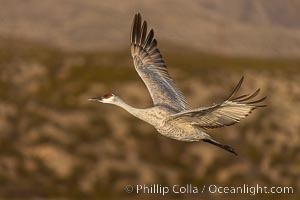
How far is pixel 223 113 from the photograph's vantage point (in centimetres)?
1972

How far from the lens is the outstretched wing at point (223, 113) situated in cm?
1911

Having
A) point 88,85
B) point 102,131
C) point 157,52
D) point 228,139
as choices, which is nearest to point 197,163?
point 228,139

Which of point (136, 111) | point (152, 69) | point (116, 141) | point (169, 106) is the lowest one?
point (136, 111)

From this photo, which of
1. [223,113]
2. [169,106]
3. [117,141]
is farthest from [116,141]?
[223,113]

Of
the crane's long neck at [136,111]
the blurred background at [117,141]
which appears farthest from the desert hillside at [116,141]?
the crane's long neck at [136,111]

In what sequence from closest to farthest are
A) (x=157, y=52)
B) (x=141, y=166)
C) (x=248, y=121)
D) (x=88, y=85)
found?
(x=157, y=52) < (x=141, y=166) < (x=248, y=121) < (x=88, y=85)

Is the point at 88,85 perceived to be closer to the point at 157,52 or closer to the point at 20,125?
the point at 20,125

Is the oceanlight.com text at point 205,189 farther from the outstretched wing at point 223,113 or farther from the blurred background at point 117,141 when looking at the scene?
the outstretched wing at point 223,113

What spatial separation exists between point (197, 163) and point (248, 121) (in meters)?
12.2

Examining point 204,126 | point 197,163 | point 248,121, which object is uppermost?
point 248,121

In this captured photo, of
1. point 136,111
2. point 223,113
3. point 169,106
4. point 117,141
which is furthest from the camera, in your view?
point 117,141

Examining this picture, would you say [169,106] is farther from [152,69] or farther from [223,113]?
[223,113]

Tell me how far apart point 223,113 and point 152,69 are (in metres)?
6.13

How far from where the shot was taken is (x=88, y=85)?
446 feet
